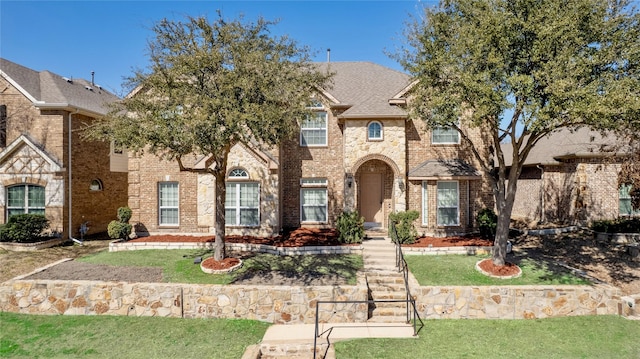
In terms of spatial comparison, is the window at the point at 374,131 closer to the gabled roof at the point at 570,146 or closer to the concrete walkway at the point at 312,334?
the gabled roof at the point at 570,146

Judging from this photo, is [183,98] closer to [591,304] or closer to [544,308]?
[544,308]

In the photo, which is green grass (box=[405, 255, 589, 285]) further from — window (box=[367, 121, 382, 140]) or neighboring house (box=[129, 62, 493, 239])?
window (box=[367, 121, 382, 140])

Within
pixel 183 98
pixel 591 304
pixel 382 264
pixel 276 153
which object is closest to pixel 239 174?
pixel 276 153

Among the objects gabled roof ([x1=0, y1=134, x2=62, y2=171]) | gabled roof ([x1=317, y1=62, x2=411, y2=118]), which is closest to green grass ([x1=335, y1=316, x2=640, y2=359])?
gabled roof ([x1=317, y1=62, x2=411, y2=118])

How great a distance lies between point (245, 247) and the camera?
13.9 metres

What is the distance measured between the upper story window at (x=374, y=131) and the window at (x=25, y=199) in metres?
16.5

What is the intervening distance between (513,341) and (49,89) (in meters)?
23.0

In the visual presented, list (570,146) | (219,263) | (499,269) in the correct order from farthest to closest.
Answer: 1. (570,146)
2. (219,263)
3. (499,269)

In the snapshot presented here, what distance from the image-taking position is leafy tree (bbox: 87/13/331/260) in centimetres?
979

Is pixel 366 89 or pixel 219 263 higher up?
pixel 366 89

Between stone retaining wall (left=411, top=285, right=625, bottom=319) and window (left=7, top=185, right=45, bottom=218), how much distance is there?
18203 mm

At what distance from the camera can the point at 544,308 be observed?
991cm

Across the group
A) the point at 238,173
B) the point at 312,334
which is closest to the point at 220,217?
the point at 238,173

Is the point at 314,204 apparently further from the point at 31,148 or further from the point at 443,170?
the point at 31,148
